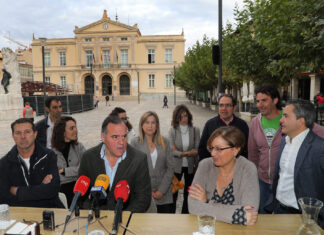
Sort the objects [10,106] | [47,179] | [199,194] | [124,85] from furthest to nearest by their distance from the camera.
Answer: [124,85] < [10,106] < [47,179] < [199,194]

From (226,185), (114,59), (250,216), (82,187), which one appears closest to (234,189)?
(226,185)

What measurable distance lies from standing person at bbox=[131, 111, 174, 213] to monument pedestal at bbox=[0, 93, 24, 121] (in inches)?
768

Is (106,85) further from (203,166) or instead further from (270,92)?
(203,166)

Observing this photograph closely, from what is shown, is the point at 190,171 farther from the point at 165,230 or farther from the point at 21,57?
the point at 21,57

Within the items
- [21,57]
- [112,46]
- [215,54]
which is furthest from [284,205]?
[21,57]

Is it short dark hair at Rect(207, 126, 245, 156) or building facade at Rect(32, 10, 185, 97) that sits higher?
building facade at Rect(32, 10, 185, 97)

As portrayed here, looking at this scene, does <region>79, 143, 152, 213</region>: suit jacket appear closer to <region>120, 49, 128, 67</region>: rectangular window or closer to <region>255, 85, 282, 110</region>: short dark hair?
<region>255, 85, 282, 110</region>: short dark hair

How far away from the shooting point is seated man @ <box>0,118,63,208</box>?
2.94 metres

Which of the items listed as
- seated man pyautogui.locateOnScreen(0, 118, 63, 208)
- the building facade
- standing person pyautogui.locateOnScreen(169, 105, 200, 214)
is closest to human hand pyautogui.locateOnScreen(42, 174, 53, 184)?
seated man pyautogui.locateOnScreen(0, 118, 63, 208)

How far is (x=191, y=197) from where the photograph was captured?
2.48 meters

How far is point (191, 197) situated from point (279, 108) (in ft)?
6.91

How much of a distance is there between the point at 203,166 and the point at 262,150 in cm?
148

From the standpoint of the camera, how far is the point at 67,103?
76.9 ft

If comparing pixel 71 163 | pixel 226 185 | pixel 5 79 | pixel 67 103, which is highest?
pixel 5 79
